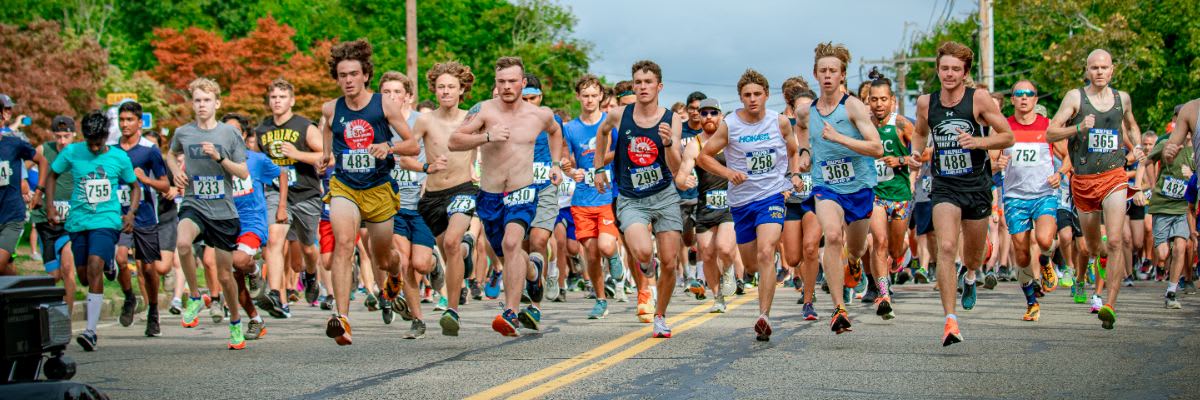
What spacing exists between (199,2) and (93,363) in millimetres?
59598

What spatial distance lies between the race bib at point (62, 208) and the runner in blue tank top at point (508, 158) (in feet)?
11.8

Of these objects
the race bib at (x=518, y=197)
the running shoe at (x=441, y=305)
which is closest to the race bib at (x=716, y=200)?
the running shoe at (x=441, y=305)

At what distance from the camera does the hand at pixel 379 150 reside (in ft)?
34.7

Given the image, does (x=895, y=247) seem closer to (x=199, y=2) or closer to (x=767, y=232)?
(x=767, y=232)

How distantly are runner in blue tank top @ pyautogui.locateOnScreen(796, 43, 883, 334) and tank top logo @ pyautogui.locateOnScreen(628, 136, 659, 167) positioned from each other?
3.69 feet

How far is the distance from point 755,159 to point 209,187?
4392 mm

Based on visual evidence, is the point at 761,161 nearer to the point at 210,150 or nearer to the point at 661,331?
the point at 661,331

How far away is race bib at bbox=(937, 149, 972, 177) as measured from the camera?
10258 mm

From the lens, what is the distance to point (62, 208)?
12477 millimetres

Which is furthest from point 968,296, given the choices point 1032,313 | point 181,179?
point 181,179

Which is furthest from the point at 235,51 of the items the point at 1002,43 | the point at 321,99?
the point at 1002,43

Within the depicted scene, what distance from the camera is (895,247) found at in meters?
15.0

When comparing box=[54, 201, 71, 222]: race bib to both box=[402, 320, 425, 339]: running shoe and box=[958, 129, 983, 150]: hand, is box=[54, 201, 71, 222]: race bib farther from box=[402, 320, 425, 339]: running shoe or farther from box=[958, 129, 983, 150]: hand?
box=[958, 129, 983, 150]: hand

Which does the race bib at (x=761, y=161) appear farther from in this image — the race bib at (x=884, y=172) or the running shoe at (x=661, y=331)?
the race bib at (x=884, y=172)
